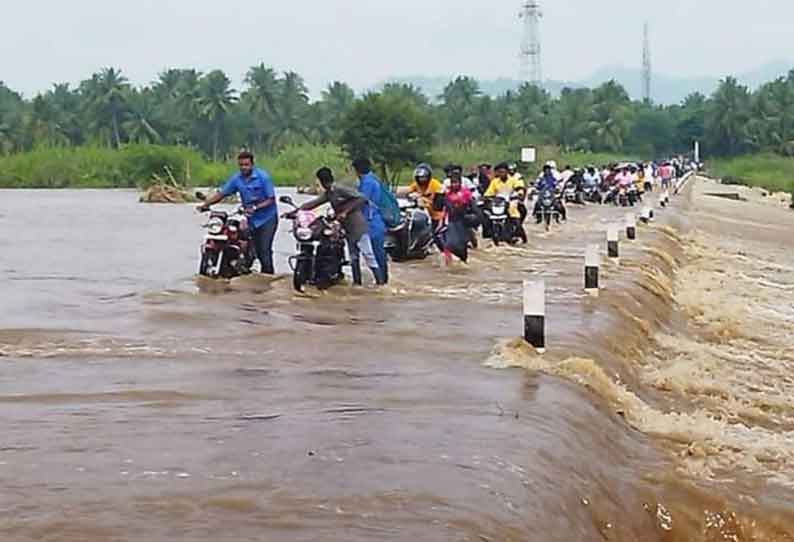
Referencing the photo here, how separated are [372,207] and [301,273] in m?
1.27

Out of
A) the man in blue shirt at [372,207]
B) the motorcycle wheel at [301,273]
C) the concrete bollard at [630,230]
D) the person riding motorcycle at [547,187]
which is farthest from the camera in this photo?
the person riding motorcycle at [547,187]

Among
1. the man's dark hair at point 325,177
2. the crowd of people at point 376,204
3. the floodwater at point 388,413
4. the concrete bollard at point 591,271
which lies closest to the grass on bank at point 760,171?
the crowd of people at point 376,204

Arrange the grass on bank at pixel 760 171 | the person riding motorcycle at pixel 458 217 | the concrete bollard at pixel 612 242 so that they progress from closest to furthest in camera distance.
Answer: the person riding motorcycle at pixel 458 217 → the concrete bollard at pixel 612 242 → the grass on bank at pixel 760 171

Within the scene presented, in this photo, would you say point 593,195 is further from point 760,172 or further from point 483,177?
point 760,172

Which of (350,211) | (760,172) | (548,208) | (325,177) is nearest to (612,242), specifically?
(350,211)

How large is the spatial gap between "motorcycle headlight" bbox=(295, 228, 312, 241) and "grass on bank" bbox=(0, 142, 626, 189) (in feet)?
200

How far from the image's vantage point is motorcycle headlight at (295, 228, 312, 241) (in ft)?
50.9

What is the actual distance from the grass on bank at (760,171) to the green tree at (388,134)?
2216 centimetres

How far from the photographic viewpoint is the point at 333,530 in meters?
6.15

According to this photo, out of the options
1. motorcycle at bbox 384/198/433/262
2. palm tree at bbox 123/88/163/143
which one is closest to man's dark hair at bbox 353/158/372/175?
motorcycle at bbox 384/198/433/262

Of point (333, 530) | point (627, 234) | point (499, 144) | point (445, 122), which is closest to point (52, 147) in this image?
point (499, 144)

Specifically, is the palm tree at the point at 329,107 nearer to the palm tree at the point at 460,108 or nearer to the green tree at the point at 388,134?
the palm tree at the point at 460,108

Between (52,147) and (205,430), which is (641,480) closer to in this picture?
(205,430)

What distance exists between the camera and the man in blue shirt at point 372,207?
1630 cm
